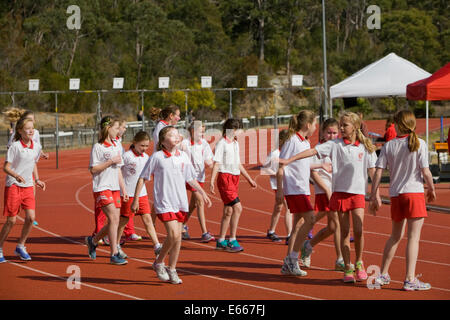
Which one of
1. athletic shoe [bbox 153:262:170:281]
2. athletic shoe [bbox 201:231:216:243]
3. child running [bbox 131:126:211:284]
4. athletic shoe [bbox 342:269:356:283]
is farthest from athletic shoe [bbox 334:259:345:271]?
athletic shoe [bbox 201:231:216:243]

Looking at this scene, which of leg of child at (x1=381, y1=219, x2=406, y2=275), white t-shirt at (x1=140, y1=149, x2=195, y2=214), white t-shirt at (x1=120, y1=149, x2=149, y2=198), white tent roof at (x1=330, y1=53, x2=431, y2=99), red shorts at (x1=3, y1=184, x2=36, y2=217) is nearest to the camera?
leg of child at (x1=381, y1=219, x2=406, y2=275)

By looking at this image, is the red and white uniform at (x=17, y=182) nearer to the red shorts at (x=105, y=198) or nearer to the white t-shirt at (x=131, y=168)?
the red shorts at (x=105, y=198)

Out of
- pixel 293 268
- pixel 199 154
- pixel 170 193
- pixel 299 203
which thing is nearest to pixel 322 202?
pixel 299 203

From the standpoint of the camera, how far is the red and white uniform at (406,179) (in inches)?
289

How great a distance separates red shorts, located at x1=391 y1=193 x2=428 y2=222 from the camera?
7.31 m

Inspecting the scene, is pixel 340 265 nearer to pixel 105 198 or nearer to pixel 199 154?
pixel 105 198

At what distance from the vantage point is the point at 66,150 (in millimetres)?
34594

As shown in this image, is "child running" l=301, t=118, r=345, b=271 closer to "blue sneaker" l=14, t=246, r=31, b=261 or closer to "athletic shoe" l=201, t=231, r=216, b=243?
"athletic shoe" l=201, t=231, r=216, b=243

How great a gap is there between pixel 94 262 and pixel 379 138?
15.1m

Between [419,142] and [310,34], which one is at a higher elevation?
[310,34]

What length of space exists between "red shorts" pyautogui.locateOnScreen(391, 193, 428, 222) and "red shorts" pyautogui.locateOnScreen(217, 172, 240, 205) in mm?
3040

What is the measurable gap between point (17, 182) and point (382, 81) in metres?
14.2
